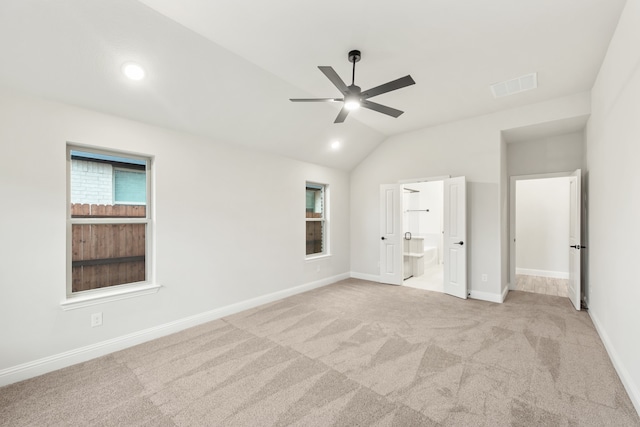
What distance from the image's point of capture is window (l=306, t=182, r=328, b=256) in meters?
5.50

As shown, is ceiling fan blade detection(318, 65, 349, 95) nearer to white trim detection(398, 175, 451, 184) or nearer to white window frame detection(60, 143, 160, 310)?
white window frame detection(60, 143, 160, 310)

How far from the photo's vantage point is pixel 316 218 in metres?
5.55

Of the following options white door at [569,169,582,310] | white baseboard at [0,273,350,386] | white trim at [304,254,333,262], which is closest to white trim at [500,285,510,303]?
white door at [569,169,582,310]

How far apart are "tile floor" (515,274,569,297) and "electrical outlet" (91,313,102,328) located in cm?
638

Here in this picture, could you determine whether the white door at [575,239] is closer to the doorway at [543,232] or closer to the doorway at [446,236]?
the doorway at [543,232]

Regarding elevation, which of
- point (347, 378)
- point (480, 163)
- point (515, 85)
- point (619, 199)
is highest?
point (515, 85)

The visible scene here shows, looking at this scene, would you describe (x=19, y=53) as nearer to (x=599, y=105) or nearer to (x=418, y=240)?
(x=599, y=105)

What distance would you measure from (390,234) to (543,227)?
11.8ft

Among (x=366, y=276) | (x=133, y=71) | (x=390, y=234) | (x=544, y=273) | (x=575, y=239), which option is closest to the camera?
(x=133, y=71)

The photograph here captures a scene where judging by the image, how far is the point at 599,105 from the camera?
10.4 ft

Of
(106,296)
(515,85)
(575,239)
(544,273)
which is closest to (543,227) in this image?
(544,273)

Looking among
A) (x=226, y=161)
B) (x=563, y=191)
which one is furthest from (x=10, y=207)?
(x=563, y=191)

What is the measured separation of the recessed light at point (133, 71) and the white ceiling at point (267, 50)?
0.07 meters

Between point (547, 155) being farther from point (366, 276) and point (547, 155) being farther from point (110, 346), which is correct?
point (110, 346)
